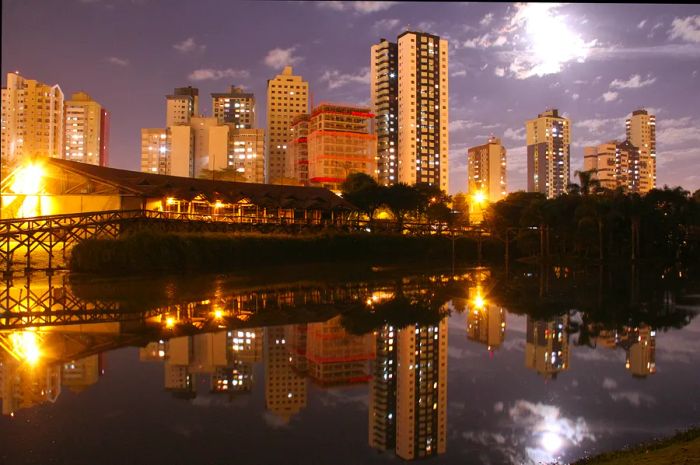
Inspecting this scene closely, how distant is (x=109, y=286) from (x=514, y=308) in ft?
48.6

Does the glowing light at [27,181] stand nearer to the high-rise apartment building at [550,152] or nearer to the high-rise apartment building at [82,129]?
the high-rise apartment building at [82,129]

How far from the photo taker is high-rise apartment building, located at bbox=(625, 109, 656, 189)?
146 metres

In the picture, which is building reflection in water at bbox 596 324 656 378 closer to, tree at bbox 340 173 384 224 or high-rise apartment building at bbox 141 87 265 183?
tree at bbox 340 173 384 224

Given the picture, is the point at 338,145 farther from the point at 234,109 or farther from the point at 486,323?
the point at 486,323

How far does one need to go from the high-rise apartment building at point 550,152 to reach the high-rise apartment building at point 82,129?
106 meters

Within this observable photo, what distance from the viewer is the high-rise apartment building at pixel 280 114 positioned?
126188mm

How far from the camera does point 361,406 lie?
8.66 m

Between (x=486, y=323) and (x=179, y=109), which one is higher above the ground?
(x=179, y=109)

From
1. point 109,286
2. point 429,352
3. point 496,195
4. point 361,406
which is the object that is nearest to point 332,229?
point 109,286

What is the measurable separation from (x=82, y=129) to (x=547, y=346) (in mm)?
120749

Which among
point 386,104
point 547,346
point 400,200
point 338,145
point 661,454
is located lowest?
point 547,346

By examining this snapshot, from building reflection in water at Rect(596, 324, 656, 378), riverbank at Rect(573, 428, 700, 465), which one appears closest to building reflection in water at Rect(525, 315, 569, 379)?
building reflection in water at Rect(596, 324, 656, 378)

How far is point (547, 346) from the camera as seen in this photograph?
13109 mm

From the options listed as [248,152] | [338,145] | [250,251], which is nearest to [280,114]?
[248,152]
